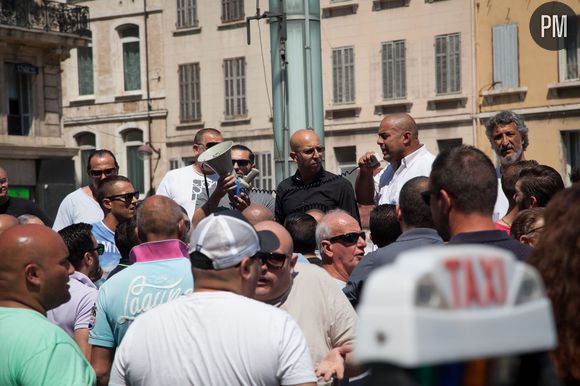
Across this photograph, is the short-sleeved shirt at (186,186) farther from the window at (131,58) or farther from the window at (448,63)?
the window at (131,58)

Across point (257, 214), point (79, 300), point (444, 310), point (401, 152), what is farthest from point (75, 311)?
point (444, 310)

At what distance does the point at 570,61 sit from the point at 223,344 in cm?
2785

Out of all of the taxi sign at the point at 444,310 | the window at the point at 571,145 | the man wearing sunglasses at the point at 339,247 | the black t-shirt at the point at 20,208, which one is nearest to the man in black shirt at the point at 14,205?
the black t-shirt at the point at 20,208

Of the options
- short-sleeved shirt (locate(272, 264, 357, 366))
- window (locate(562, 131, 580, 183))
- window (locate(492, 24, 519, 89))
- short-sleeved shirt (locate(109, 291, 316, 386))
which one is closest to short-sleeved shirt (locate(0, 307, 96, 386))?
short-sleeved shirt (locate(109, 291, 316, 386))

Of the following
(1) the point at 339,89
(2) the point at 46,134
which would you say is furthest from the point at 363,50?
(2) the point at 46,134

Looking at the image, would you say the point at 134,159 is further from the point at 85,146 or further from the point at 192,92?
the point at 192,92

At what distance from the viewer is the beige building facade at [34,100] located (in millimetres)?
34219

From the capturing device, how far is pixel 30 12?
116ft

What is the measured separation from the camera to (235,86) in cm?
3731

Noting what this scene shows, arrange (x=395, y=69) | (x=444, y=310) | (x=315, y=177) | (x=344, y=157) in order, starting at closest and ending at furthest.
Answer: (x=444, y=310)
(x=315, y=177)
(x=395, y=69)
(x=344, y=157)

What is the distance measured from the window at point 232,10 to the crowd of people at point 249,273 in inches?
1159

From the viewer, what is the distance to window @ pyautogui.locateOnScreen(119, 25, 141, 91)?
1570 inches

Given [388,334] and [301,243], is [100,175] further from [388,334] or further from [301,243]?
[388,334]

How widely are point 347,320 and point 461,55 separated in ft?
91.4
